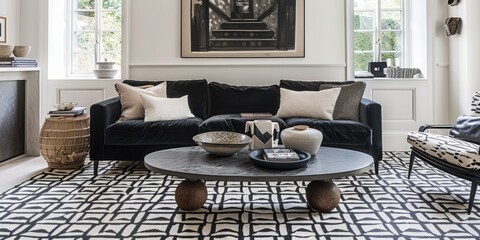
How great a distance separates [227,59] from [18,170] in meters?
2.44

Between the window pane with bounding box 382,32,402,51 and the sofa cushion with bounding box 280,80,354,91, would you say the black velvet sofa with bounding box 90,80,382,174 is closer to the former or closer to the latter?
the sofa cushion with bounding box 280,80,354,91

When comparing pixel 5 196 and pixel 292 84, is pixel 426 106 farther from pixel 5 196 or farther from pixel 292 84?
pixel 5 196

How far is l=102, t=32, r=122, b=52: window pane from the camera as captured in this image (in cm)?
459

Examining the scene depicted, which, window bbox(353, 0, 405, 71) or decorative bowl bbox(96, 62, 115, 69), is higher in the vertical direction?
window bbox(353, 0, 405, 71)

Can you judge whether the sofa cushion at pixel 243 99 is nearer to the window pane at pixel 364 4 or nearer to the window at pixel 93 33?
the window at pixel 93 33

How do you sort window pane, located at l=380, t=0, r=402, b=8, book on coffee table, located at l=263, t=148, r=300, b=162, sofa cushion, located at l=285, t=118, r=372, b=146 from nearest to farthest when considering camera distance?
book on coffee table, located at l=263, t=148, r=300, b=162 < sofa cushion, located at l=285, t=118, r=372, b=146 < window pane, located at l=380, t=0, r=402, b=8

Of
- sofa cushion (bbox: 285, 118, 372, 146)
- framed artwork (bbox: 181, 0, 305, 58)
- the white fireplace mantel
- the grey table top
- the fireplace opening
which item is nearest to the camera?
the grey table top

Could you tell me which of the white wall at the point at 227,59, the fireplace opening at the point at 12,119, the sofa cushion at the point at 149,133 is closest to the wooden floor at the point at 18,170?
the fireplace opening at the point at 12,119

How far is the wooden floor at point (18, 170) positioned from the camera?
3.04 metres

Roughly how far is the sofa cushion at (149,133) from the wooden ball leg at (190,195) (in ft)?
3.31

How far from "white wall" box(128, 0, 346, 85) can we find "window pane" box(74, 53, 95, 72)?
0.67m

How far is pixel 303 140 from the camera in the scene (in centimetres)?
234

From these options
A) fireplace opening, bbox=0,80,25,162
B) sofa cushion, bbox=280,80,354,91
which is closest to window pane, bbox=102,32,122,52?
fireplace opening, bbox=0,80,25,162

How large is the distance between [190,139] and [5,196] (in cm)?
147
